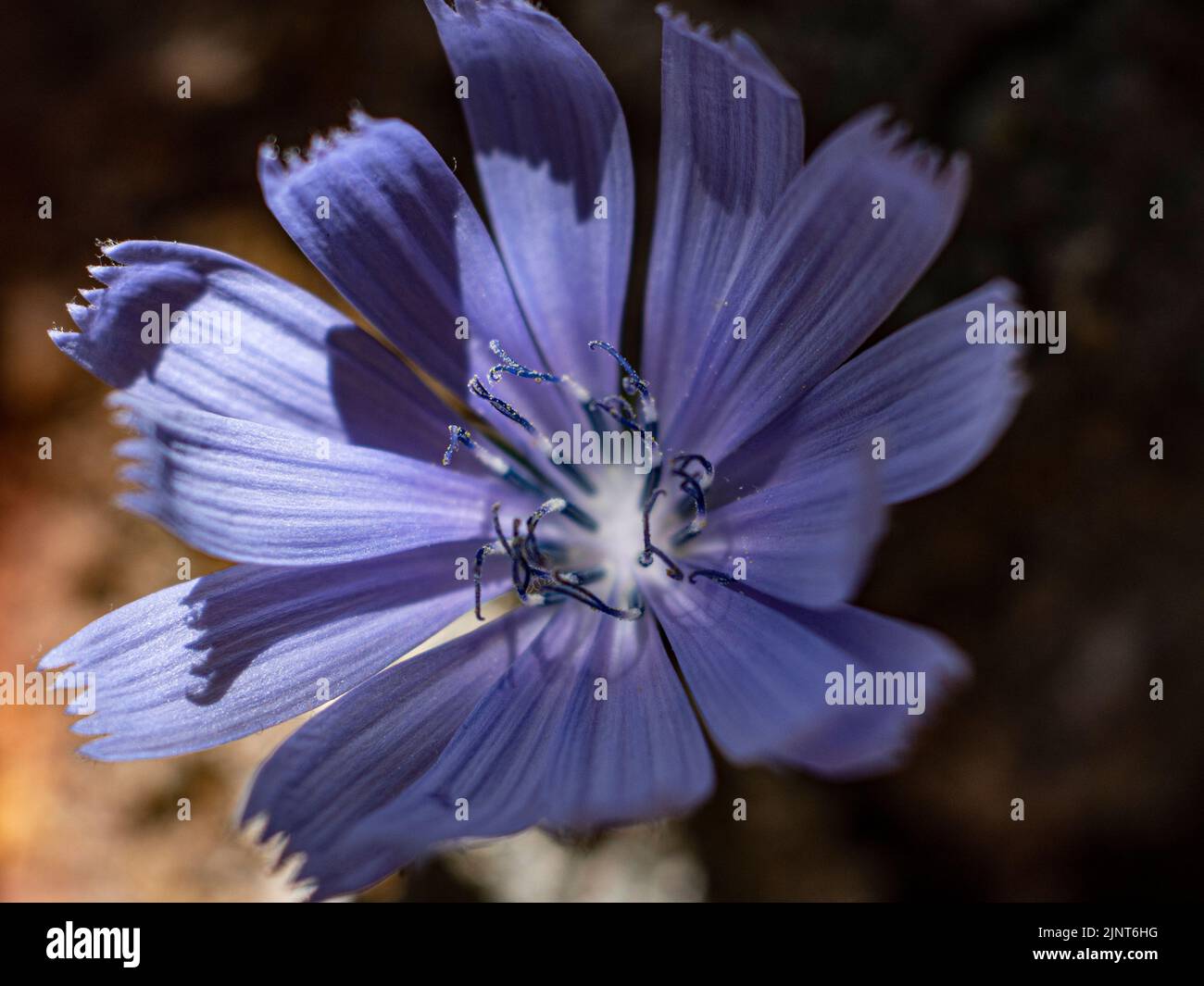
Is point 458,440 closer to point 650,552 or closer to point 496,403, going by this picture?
point 496,403

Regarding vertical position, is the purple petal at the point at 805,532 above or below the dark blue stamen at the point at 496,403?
below

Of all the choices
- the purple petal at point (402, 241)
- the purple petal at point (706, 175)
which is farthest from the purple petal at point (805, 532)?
the purple petal at point (402, 241)

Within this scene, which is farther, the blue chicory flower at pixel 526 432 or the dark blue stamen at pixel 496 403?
the dark blue stamen at pixel 496 403

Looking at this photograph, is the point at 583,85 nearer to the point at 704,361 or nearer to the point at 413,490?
the point at 704,361

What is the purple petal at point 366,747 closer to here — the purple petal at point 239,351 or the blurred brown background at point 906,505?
the purple petal at point 239,351

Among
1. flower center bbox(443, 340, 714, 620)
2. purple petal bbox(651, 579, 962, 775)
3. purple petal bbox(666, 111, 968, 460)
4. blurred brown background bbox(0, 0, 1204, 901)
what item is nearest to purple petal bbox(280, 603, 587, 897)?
flower center bbox(443, 340, 714, 620)
